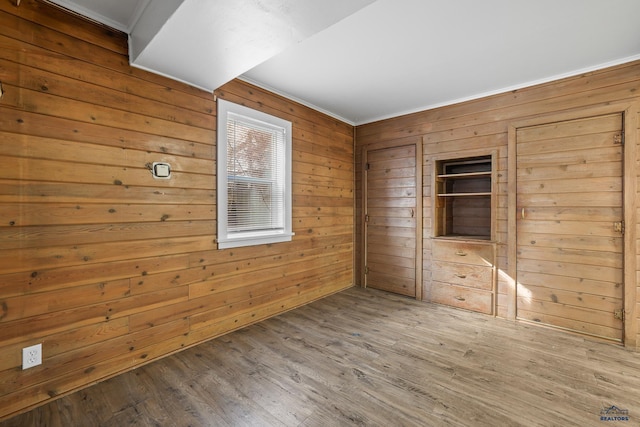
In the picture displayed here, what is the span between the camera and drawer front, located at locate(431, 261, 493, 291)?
316cm

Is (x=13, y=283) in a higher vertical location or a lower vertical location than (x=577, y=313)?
higher

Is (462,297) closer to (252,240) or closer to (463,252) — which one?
(463,252)

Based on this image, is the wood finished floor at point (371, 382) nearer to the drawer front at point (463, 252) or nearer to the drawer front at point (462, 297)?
the drawer front at point (462, 297)

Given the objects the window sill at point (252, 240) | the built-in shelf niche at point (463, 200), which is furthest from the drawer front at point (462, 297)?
the window sill at point (252, 240)

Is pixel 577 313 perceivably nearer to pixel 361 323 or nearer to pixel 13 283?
pixel 361 323

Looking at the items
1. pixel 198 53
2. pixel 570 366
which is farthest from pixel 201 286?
pixel 570 366

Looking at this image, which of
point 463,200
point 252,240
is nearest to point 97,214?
point 252,240

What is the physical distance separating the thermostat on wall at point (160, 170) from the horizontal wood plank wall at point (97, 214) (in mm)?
48

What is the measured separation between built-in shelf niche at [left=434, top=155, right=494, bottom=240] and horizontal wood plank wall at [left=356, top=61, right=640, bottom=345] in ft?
0.55

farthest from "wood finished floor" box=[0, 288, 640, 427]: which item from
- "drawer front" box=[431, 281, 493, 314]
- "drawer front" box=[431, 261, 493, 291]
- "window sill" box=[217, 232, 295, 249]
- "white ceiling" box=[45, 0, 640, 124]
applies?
"white ceiling" box=[45, 0, 640, 124]

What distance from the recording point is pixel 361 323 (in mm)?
2926

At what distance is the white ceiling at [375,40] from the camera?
1569 mm

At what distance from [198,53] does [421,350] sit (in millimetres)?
2902

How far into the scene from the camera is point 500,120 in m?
3.06
